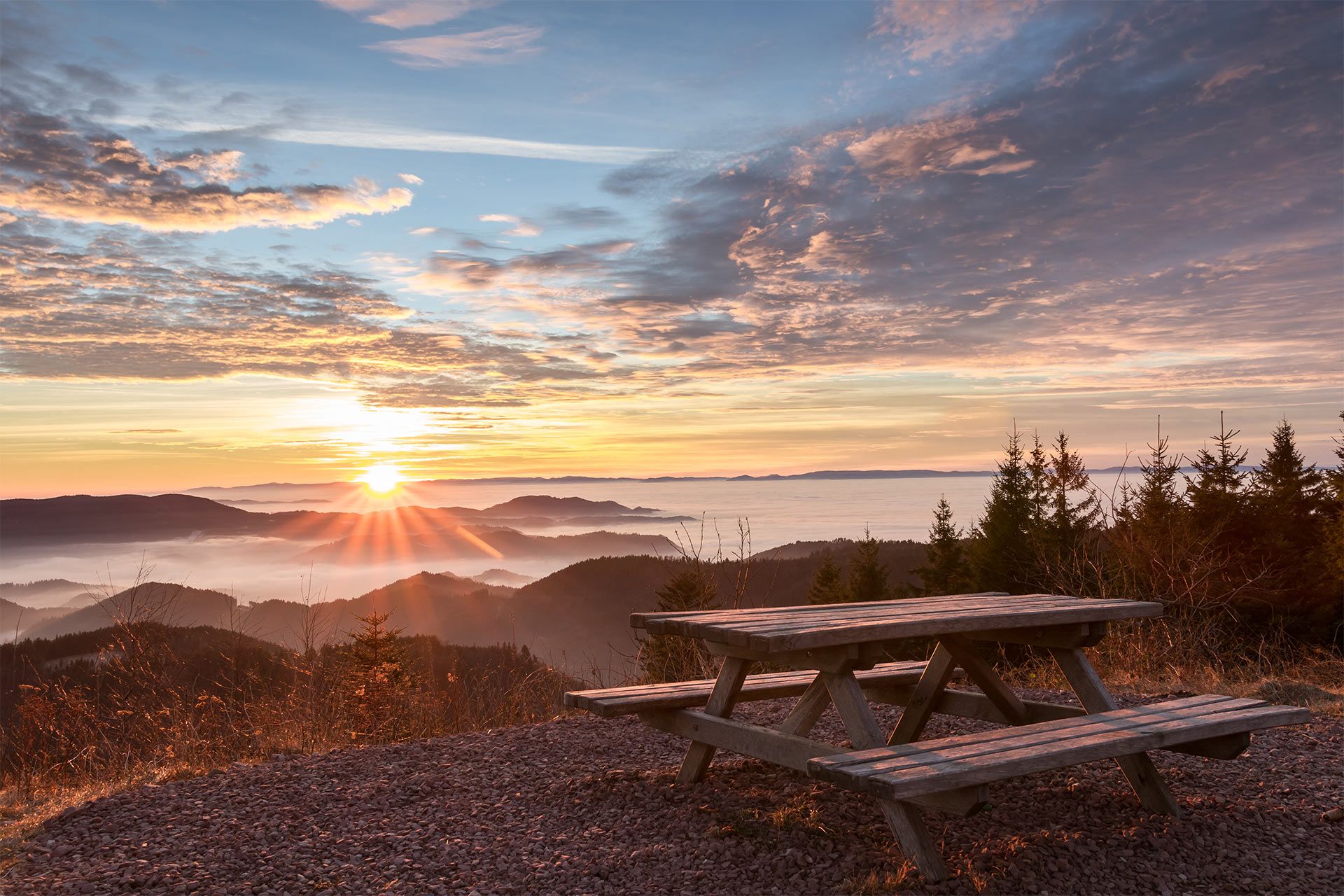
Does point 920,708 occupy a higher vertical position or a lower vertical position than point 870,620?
lower

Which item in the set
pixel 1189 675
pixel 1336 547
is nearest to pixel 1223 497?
pixel 1336 547

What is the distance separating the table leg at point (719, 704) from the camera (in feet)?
13.4

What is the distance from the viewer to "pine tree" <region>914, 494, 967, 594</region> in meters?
32.2

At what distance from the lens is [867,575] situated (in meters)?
33.6

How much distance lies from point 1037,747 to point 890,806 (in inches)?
21.8

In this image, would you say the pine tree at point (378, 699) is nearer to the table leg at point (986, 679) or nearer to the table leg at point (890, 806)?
the table leg at point (890, 806)

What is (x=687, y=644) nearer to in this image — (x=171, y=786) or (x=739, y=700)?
(x=739, y=700)

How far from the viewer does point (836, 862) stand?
10.7 ft

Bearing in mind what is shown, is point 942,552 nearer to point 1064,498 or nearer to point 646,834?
point 1064,498

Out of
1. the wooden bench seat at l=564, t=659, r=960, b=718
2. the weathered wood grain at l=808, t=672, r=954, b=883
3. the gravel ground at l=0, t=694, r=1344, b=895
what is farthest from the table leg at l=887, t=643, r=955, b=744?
the weathered wood grain at l=808, t=672, r=954, b=883

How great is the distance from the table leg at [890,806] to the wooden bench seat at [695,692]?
2.60ft

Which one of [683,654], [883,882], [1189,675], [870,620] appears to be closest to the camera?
[883,882]

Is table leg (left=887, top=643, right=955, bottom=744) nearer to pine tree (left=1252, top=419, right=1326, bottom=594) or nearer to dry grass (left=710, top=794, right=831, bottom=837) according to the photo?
dry grass (left=710, top=794, right=831, bottom=837)

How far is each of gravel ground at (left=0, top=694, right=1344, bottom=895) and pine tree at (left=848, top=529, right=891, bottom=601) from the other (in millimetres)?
29164
